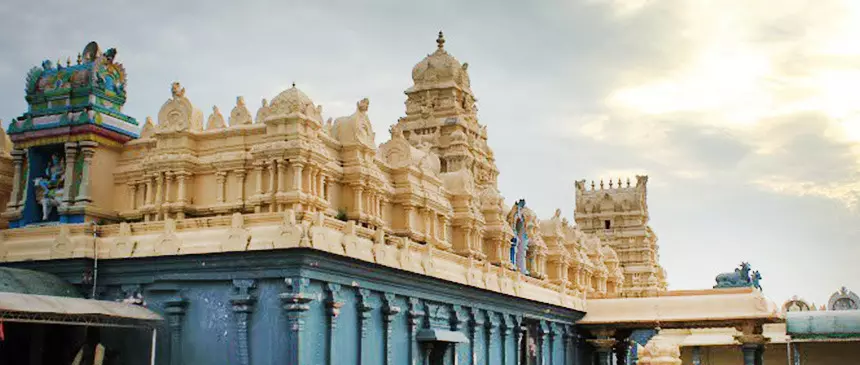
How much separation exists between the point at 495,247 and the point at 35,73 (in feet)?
71.5

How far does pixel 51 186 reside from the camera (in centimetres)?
3022

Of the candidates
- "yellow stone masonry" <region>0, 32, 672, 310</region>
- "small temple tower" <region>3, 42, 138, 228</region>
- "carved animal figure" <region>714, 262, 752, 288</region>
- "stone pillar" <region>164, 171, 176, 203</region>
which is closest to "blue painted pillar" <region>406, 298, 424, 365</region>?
"yellow stone masonry" <region>0, 32, 672, 310</region>

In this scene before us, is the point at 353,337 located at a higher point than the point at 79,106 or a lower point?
lower

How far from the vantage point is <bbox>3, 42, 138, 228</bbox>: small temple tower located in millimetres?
29672

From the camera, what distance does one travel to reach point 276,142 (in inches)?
1173

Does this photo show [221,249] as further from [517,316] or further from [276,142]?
[517,316]

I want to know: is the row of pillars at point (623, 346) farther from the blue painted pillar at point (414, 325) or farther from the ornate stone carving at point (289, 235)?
the ornate stone carving at point (289, 235)

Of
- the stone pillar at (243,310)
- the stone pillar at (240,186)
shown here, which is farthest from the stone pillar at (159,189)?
the stone pillar at (243,310)

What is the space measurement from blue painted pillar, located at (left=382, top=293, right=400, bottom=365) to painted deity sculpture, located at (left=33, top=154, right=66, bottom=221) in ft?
34.6

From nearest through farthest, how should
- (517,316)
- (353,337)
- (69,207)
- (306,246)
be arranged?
(306,246)
(353,337)
(69,207)
(517,316)

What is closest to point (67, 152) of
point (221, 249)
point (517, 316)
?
point (221, 249)

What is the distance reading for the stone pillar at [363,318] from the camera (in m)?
26.3

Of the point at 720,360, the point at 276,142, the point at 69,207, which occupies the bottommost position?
the point at 720,360

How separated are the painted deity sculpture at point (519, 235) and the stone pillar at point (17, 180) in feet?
75.7
